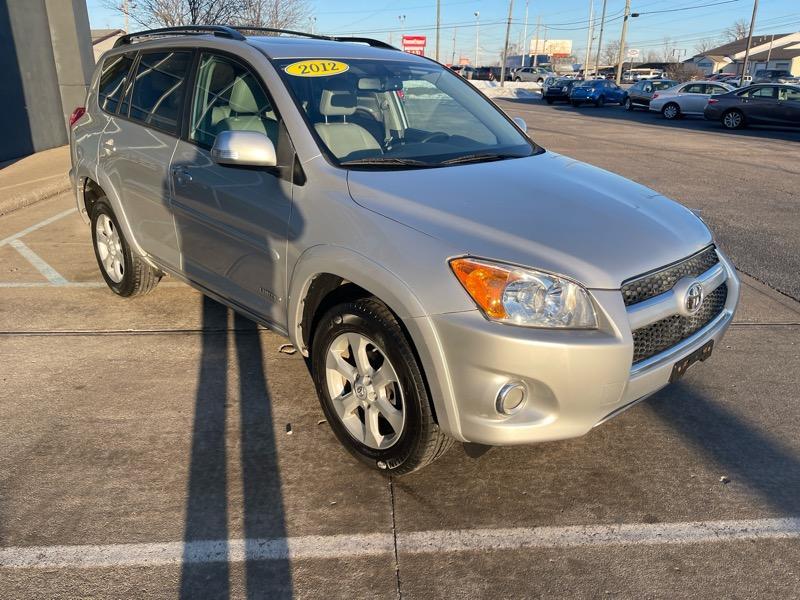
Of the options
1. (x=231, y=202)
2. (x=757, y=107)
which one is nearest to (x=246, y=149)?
(x=231, y=202)

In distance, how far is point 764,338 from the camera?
4.62m

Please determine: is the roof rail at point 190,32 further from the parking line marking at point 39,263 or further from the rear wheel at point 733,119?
the rear wheel at point 733,119

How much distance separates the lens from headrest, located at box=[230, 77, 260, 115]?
3.57 m

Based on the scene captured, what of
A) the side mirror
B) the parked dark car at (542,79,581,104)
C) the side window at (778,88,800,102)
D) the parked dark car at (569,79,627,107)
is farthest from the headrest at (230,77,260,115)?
the parked dark car at (542,79,581,104)

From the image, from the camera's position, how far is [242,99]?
3645 mm

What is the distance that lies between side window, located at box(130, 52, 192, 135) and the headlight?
2.44m

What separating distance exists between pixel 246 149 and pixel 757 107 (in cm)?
2249

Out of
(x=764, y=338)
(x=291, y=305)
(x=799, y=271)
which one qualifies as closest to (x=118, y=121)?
(x=291, y=305)

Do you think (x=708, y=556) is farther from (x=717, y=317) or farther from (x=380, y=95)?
(x=380, y=95)

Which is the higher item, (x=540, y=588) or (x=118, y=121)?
(x=118, y=121)

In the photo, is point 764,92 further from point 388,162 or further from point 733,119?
point 388,162

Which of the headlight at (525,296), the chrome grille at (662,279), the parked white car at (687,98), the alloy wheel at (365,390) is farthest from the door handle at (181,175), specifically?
the parked white car at (687,98)

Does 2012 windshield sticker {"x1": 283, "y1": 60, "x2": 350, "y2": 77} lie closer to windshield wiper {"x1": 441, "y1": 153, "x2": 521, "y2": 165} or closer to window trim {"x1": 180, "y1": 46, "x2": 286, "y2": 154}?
window trim {"x1": 180, "y1": 46, "x2": 286, "y2": 154}

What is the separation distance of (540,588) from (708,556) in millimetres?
709
